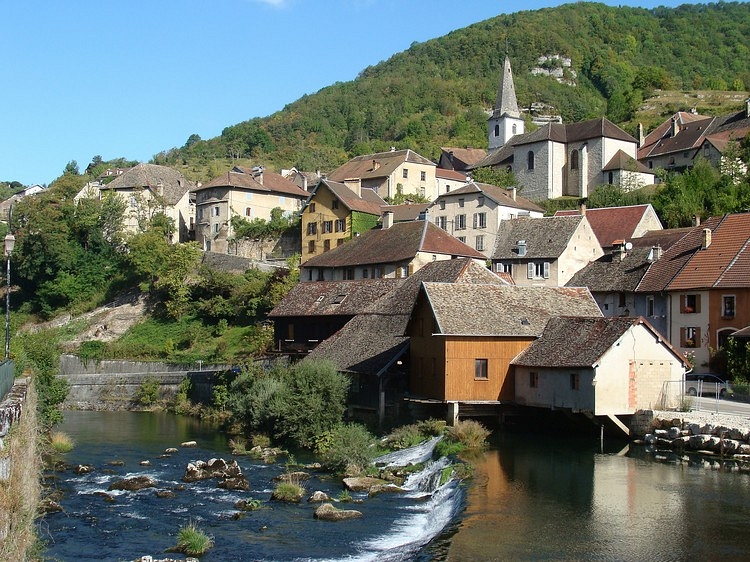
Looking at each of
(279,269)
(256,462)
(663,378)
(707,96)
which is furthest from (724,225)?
(707,96)

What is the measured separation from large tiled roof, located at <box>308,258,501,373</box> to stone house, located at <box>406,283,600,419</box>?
262cm

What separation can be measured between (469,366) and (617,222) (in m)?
30.6

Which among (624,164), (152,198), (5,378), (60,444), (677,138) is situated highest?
(677,138)

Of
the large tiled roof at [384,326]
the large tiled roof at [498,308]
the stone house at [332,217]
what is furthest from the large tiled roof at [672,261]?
the stone house at [332,217]

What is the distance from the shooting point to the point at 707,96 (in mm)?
135625

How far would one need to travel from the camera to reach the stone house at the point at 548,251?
58812 mm

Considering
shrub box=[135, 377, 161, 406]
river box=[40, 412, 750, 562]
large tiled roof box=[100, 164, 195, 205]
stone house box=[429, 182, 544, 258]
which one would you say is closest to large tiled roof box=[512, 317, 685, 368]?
river box=[40, 412, 750, 562]

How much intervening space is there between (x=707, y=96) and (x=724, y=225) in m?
94.7

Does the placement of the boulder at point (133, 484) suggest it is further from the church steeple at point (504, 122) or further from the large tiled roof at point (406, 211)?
the church steeple at point (504, 122)

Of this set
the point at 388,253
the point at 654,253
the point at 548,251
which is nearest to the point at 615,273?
the point at 654,253

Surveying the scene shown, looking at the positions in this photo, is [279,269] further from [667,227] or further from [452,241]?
[667,227]

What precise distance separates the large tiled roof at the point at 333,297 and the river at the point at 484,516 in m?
18.3

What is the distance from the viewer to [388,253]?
58.9 metres

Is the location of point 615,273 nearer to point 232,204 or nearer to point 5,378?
point 5,378
